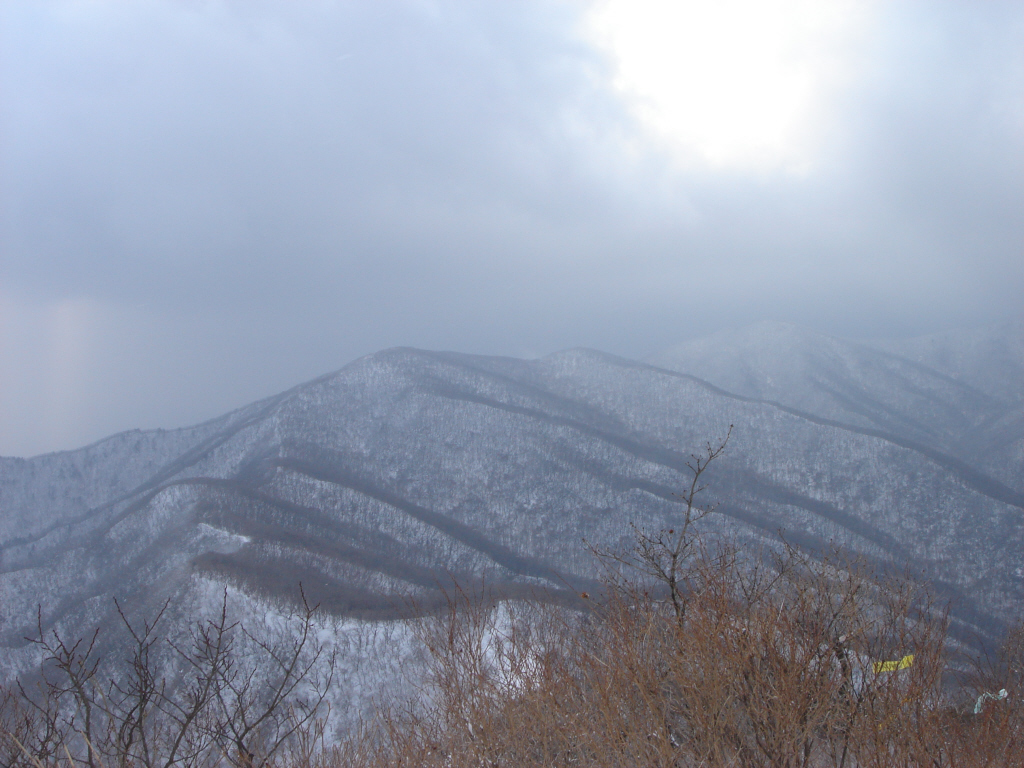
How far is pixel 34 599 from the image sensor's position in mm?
161750

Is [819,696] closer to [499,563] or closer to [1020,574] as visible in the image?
[499,563]

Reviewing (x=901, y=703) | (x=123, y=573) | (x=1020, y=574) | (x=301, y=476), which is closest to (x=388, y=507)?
(x=301, y=476)

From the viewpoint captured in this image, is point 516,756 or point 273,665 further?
point 273,665

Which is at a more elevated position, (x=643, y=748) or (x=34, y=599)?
(x=643, y=748)

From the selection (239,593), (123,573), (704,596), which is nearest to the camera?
(704,596)

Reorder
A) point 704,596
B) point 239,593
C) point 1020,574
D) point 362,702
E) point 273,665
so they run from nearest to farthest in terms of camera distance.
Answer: point 704,596 → point 362,702 → point 273,665 → point 239,593 → point 1020,574

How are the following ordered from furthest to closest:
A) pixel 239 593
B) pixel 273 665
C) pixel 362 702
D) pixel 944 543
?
pixel 944 543 < pixel 239 593 < pixel 273 665 < pixel 362 702

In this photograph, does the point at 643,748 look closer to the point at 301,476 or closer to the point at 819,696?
the point at 819,696

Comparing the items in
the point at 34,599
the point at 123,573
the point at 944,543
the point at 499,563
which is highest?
the point at 944,543

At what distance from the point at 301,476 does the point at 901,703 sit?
195 meters

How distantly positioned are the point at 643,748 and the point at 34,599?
200926mm

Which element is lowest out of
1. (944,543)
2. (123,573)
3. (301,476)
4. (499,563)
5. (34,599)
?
(34,599)

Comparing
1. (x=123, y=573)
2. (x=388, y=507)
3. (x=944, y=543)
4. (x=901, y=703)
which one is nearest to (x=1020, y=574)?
(x=944, y=543)

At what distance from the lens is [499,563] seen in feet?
588
